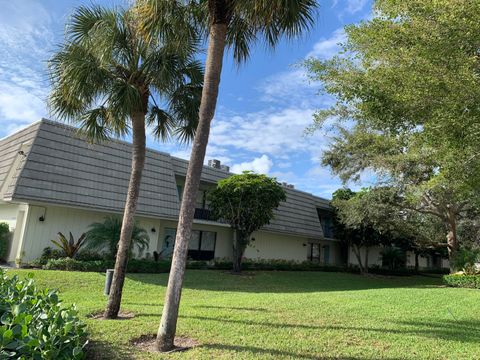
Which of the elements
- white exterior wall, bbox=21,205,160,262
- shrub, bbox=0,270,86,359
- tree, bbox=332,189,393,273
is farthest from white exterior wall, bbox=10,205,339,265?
shrub, bbox=0,270,86,359

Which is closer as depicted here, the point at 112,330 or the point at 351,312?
the point at 112,330

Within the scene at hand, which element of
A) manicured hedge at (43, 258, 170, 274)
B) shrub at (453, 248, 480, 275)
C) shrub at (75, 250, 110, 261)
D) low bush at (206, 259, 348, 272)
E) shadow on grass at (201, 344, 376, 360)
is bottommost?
shadow on grass at (201, 344, 376, 360)

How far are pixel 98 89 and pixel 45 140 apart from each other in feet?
31.5

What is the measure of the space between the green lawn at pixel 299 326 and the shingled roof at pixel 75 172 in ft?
13.8

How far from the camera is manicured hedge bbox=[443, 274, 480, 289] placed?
20.0m

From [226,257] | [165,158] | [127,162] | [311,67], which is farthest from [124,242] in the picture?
[226,257]

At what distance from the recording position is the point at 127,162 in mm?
20078

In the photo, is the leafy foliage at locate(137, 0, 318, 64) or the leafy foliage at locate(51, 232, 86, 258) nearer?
the leafy foliage at locate(137, 0, 318, 64)

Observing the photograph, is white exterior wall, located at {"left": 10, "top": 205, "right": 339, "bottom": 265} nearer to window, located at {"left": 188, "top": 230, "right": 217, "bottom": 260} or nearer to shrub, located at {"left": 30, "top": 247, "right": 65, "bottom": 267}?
window, located at {"left": 188, "top": 230, "right": 217, "bottom": 260}

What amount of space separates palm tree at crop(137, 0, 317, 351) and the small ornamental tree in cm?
1287

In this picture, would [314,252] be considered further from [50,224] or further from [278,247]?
[50,224]

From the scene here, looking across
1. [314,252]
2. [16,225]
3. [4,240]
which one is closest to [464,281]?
[314,252]

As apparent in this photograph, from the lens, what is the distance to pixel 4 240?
56.4ft

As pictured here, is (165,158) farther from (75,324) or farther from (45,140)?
(75,324)
